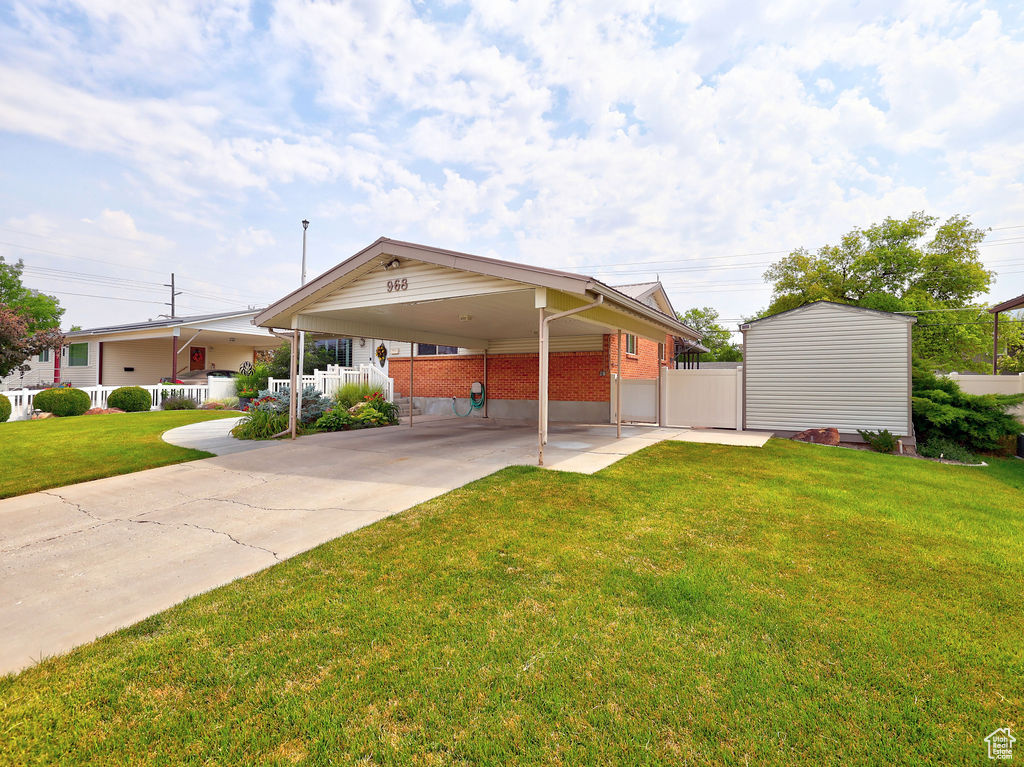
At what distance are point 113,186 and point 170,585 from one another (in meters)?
15.1

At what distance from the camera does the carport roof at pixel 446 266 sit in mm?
6508

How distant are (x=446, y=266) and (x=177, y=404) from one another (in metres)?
14.7

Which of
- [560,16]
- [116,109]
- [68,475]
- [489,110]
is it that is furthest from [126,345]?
[560,16]

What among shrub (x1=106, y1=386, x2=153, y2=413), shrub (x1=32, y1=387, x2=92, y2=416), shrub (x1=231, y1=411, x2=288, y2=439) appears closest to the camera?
shrub (x1=231, y1=411, x2=288, y2=439)

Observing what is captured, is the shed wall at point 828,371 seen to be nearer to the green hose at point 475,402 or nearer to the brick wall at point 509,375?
the brick wall at point 509,375

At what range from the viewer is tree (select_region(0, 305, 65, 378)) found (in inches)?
567

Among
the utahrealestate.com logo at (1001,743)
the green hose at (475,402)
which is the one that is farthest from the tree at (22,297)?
the utahrealestate.com logo at (1001,743)

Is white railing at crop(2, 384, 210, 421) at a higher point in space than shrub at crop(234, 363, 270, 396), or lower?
lower

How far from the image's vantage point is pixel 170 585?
10.5ft

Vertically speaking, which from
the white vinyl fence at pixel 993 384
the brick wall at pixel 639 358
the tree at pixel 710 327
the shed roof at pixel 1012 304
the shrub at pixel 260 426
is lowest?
the shrub at pixel 260 426

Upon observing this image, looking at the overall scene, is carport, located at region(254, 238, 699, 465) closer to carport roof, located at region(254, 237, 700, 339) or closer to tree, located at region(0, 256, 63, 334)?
carport roof, located at region(254, 237, 700, 339)

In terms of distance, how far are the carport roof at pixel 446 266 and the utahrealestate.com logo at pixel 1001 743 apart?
547cm

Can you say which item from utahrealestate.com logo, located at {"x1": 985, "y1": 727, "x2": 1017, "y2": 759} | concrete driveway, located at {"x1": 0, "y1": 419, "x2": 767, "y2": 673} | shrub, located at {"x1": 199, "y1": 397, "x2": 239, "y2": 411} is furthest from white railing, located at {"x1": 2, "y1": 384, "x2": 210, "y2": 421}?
utahrealestate.com logo, located at {"x1": 985, "y1": 727, "x2": 1017, "y2": 759}

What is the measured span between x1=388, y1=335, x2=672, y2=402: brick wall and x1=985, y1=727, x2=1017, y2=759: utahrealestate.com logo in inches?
450
